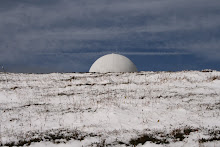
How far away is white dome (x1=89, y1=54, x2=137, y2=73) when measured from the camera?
32719 millimetres

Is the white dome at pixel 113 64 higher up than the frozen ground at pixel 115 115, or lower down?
higher up

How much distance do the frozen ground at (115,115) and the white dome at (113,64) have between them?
45.2 ft

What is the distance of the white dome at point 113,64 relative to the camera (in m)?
32.7

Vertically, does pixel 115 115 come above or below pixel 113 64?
below

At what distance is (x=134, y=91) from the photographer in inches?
645

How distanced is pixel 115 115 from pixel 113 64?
74.4 feet

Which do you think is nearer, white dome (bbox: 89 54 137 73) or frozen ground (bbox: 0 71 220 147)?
frozen ground (bbox: 0 71 220 147)

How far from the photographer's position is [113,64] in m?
33.0

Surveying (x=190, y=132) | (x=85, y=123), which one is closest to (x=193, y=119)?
(x=190, y=132)

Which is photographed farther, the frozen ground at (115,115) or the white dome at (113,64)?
the white dome at (113,64)

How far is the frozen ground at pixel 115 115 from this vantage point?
25.4 ft

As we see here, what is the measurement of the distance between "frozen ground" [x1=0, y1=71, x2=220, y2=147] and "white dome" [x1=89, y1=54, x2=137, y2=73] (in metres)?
13.8

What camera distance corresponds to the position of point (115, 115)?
10609 millimetres

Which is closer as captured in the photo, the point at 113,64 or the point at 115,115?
the point at 115,115
